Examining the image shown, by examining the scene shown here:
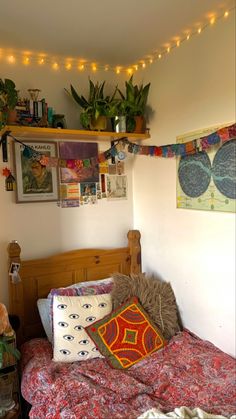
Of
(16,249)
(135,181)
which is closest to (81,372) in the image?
(16,249)

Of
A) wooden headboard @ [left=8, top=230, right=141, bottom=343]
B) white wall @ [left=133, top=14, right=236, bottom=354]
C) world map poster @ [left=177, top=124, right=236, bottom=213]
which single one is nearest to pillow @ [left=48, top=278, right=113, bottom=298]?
wooden headboard @ [left=8, top=230, right=141, bottom=343]

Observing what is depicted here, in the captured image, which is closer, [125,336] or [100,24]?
[100,24]

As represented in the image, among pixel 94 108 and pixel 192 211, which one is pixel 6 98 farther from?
pixel 192 211

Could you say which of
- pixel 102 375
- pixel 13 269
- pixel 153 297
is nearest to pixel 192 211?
pixel 153 297

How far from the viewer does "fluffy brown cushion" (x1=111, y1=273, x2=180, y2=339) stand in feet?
7.12

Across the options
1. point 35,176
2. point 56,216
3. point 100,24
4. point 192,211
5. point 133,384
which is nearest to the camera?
point 133,384

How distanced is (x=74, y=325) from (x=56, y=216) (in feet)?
2.72

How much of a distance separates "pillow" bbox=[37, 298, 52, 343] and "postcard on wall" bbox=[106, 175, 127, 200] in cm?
96

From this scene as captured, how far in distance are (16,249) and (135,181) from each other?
1106 millimetres

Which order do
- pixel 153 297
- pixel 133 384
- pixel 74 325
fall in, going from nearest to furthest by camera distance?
pixel 133 384
pixel 74 325
pixel 153 297

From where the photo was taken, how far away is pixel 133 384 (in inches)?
66.4

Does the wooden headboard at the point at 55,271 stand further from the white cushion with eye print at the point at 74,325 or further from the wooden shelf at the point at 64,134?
the wooden shelf at the point at 64,134

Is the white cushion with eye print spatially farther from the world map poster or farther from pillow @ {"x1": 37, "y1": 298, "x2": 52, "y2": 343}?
the world map poster

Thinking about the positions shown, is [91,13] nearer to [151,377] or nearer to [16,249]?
[16,249]
